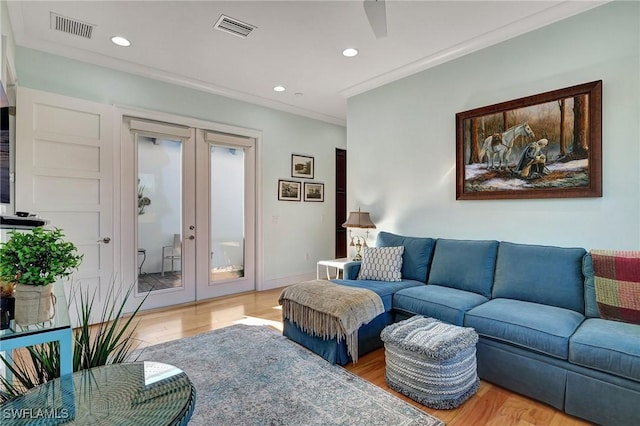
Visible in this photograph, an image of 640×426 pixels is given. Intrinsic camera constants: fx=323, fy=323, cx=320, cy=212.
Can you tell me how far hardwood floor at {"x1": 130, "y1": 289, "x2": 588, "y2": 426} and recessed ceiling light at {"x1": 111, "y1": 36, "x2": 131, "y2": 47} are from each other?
2664 mm

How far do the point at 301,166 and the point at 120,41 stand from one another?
9.45 ft

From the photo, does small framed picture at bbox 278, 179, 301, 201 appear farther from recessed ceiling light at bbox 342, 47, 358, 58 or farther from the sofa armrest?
recessed ceiling light at bbox 342, 47, 358, 58

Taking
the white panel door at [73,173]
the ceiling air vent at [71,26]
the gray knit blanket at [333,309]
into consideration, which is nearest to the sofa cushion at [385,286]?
the gray knit blanket at [333,309]

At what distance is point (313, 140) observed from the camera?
216 inches

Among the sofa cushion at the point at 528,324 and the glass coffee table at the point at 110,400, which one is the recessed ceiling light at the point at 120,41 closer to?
the glass coffee table at the point at 110,400

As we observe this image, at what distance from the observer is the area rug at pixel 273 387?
1.87 m

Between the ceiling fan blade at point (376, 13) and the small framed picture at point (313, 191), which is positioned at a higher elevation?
the ceiling fan blade at point (376, 13)

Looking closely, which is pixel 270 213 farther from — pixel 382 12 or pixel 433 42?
pixel 382 12

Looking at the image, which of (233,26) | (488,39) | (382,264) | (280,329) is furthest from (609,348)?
(233,26)

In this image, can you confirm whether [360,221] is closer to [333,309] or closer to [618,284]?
[333,309]

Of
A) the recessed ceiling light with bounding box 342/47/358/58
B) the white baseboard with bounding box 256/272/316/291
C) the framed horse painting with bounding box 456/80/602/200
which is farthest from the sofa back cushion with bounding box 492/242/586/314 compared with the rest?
the white baseboard with bounding box 256/272/316/291

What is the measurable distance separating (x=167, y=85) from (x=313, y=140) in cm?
236

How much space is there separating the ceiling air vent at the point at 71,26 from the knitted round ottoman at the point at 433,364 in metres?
3.56

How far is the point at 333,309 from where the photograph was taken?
2.47 meters
